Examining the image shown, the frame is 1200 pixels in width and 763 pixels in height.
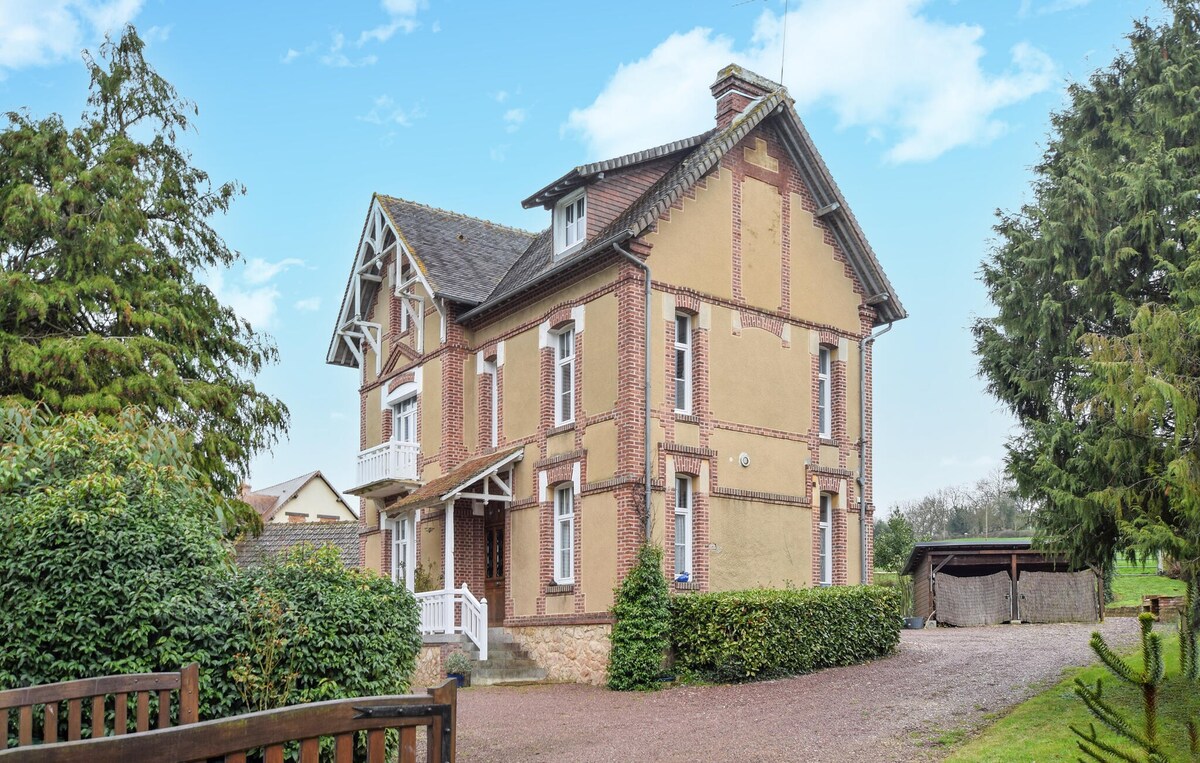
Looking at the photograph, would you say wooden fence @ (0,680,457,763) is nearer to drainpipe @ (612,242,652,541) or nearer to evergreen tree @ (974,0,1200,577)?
evergreen tree @ (974,0,1200,577)

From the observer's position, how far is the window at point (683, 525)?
66.3 feet

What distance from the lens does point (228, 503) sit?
2236 cm

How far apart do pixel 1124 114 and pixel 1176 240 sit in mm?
2395

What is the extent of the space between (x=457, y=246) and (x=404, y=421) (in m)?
4.23

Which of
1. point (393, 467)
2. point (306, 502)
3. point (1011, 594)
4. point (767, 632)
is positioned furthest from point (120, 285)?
point (306, 502)

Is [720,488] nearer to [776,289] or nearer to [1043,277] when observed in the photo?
[776,289]

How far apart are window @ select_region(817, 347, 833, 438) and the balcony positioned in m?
8.71

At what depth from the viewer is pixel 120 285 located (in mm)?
22422

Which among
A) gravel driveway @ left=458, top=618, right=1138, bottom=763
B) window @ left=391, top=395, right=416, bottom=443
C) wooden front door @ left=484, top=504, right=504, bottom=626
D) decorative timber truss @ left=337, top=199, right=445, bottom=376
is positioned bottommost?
gravel driveway @ left=458, top=618, right=1138, bottom=763

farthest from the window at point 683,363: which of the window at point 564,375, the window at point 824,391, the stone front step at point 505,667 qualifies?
the stone front step at point 505,667

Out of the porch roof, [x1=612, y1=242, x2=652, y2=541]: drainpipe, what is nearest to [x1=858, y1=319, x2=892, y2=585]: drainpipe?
[x1=612, y1=242, x2=652, y2=541]: drainpipe

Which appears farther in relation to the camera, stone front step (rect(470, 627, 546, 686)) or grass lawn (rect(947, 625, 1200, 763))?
stone front step (rect(470, 627, 546, 686))

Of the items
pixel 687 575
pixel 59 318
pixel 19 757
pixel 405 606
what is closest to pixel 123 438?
pixel 405 606

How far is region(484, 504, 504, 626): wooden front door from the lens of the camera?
77.3 feet
